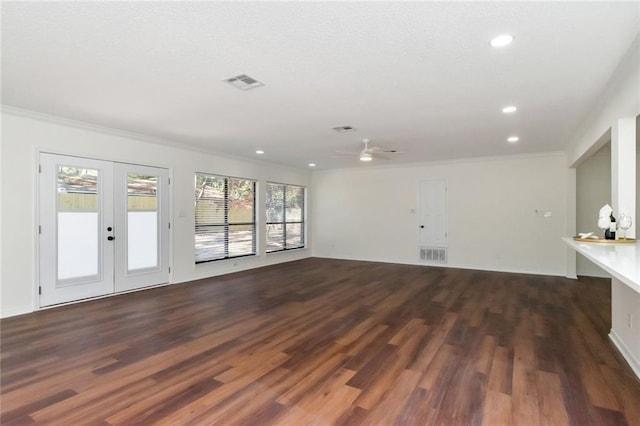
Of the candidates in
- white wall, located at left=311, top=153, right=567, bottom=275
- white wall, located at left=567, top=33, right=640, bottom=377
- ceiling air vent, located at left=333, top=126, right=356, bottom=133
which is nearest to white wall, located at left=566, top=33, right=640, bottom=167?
white wall, located at left=567, top=33, right=640, bottom=377

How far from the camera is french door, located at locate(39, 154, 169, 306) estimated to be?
4.59 m

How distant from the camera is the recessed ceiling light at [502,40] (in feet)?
7.79

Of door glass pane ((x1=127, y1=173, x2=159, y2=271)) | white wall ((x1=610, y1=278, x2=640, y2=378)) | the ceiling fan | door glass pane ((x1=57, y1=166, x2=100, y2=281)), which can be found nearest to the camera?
white wall ((x1=610, y1=278, x2=640, y2=378))

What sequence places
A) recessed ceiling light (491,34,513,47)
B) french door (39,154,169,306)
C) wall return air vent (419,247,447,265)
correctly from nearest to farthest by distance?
recessed ceiling light (491,34,513,47) < french door (39,154,169,306) < wall return air vent (419,247,447,265)

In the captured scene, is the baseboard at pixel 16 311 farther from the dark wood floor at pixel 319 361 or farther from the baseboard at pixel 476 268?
the baseboard at pixel 476 268

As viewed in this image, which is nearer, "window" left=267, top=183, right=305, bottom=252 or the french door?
the french door

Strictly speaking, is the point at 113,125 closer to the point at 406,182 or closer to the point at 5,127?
the point at 5,127

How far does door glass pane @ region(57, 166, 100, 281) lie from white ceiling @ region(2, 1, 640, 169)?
0.90 m

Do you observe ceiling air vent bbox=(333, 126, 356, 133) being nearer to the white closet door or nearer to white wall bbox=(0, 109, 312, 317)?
white wall bbox=(0, 109, 312, 317)

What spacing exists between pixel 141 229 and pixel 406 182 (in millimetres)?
6325

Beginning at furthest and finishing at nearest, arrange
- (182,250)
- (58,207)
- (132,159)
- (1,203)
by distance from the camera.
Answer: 1. (182,250)
2. (132,159)
3. (58,207)
4. (1,203)

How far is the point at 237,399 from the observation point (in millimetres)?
2334

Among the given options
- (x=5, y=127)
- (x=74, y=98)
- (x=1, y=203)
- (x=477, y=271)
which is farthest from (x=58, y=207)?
(x=477, y=271)

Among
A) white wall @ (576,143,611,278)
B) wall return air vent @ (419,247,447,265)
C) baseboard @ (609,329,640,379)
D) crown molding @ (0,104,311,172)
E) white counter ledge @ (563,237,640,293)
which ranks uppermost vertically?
crown molding @ (0,104,311,172)
